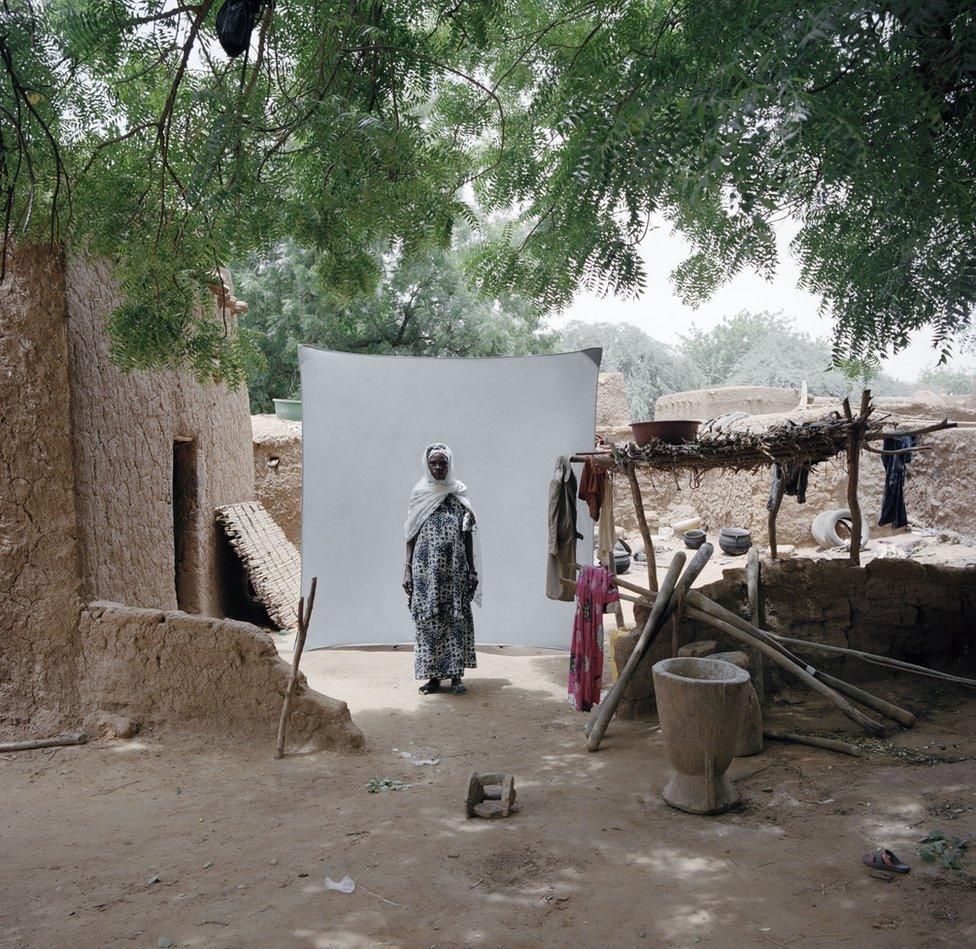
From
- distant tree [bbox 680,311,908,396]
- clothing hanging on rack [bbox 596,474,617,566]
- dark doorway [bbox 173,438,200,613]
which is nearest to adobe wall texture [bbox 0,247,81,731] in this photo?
dark doorway [bbox 173,438,200,613]

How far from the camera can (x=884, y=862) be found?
2.85 meters

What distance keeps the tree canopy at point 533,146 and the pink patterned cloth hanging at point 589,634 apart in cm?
194

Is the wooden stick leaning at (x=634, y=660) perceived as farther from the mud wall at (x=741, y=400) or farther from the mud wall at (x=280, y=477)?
the mud wall at (x=741, y=400)

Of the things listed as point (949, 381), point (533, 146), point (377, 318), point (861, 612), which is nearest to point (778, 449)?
point (861, 612)

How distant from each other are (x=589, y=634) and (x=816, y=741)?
1497 millimetres

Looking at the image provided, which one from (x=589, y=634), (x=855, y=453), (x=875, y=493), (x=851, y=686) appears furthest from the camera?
(x=875, y=493)

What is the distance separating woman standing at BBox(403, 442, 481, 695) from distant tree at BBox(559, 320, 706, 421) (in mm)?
22817

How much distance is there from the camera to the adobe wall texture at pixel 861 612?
16.3 feet

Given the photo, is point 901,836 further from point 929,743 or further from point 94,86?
point 94,86

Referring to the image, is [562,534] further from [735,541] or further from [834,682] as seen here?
[735,541]

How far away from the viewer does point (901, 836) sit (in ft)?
10.2

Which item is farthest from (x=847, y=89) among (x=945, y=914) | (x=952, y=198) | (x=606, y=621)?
(x=606, y=621)

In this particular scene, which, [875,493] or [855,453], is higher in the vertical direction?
[855,453]

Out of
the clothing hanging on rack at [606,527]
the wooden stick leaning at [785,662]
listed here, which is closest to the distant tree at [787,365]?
the clothing hanging on rack at [606,527]
